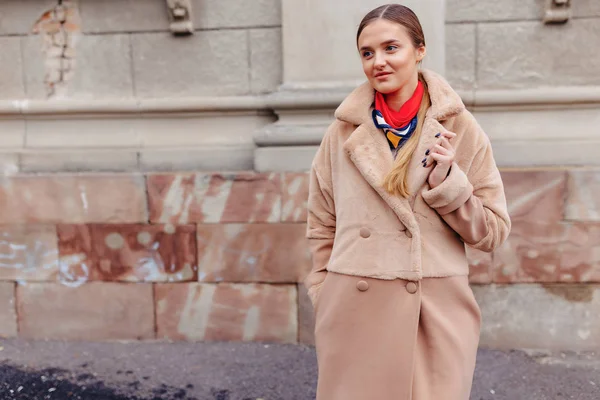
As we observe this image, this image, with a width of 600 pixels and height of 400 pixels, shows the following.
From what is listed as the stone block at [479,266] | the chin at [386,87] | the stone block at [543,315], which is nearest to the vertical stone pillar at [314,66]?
the stone block at [479,266]

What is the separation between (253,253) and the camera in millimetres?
3879

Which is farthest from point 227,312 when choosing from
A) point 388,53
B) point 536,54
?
point 536,54

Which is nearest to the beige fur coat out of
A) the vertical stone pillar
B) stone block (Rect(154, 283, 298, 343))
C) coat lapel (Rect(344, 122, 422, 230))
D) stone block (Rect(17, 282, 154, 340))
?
coat lapel (Rect(344, 122, 422, 230))

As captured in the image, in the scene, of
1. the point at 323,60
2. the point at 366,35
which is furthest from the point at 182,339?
the point at 366,35

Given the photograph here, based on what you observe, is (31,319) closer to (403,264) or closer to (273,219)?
(273,219)

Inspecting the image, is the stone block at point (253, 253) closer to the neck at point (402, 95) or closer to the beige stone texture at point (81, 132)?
the beige stone texture at point (81, 132)

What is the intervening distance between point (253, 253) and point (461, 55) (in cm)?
220

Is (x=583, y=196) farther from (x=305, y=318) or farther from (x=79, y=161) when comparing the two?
(x=79, y=161)

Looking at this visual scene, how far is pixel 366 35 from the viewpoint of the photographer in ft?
5.84

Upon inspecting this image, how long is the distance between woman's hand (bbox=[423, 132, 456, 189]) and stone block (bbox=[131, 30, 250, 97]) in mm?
2613

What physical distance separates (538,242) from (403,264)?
2.30 m

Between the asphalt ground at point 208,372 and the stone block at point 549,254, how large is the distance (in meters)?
0.59

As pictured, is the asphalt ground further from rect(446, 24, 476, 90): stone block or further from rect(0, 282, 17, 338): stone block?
rect(446, 24, 476, 90): stone block

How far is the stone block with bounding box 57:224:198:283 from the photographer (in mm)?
3936
